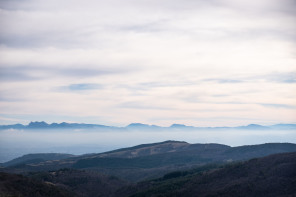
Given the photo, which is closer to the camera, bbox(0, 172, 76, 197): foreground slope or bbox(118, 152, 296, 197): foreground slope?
bbox(0, 172, 76, 197): foreground slope

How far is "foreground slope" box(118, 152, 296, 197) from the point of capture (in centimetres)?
7150

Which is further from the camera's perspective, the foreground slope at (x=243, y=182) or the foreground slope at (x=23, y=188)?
the foreground slope at (x=243, y=182)

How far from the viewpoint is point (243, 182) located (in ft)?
261

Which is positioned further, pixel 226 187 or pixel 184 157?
pixel 184 157

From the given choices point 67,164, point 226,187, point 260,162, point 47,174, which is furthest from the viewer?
point 67,164

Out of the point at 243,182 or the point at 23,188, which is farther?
the point at 243,182

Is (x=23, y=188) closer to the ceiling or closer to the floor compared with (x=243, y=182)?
closer to the floor

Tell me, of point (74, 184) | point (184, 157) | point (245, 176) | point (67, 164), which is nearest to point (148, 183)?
point (74, 184)

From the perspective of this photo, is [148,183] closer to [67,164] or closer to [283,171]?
[283,171]

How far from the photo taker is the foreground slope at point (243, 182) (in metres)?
71.5

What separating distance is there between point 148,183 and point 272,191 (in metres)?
44.5

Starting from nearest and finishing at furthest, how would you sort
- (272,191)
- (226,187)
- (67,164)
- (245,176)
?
(272,191), (226,187), (245,176), (67,164)

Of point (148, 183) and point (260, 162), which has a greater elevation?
point (260, 162)

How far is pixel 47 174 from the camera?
379ft
